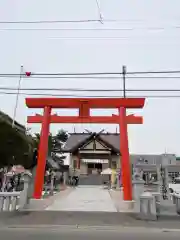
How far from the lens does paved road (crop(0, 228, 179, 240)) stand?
6.67m

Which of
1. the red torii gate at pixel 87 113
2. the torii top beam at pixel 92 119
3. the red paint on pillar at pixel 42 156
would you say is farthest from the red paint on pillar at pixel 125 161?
the red paint on pillar at pixel 42 156

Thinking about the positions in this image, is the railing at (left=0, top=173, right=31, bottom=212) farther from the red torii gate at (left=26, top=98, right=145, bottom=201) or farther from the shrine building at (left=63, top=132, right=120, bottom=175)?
the shrine building at (left=63, top=132, right=120, bottom=175)

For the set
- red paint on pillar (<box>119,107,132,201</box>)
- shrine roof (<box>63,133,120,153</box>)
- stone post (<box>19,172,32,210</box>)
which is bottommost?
stone post (<box>19,172,32,210</box>)

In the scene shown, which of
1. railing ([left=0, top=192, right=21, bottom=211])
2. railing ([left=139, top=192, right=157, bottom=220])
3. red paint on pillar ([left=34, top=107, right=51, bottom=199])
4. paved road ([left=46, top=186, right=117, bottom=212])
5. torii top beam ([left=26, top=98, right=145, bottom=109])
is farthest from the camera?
torii top beam ([left=26, top=98, right=145, bottom=109])

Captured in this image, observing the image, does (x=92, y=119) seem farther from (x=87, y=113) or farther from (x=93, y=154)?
(x=93, y=154)

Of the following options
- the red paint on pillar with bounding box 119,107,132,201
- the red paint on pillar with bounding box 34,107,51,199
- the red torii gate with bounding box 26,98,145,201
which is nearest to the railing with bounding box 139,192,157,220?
the red paint on pillar with bounding box 119,107,132,201

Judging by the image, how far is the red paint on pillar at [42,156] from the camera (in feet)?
41.4

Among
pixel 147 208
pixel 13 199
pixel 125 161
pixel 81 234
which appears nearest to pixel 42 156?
pixel 13 199

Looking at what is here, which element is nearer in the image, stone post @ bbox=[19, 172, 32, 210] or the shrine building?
stone post @ bbox=[19, 172, 32, 210]

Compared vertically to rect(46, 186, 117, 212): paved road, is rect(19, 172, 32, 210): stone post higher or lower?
higher

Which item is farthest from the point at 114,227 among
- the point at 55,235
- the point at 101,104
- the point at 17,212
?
the point at 101,104

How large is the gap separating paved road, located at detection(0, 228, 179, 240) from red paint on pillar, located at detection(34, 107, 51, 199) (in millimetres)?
4976

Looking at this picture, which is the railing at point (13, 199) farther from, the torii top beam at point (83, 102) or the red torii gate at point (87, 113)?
the torii top beam at point (83, 102)

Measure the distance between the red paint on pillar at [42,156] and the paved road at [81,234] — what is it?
196 inches
